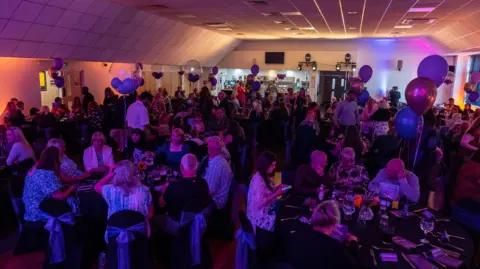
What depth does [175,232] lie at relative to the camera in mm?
3660

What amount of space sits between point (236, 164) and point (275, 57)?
13217mm

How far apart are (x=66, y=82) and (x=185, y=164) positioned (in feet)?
36.0

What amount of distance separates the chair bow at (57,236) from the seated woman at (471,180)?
440 cm

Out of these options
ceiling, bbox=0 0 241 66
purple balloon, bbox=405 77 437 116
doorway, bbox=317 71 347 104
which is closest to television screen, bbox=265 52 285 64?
doorway, bbox=317 71 347 104

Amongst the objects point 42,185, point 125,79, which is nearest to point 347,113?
point 125,79

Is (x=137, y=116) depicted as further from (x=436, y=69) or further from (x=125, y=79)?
(x=436, y=69)

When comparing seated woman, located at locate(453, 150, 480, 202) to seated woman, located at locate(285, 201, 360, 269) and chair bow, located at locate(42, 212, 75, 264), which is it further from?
chair bow, located at locate(42, 212, 75, 264)

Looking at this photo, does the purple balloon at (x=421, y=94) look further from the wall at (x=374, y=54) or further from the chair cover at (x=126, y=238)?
the wall at (x=374, y=54)

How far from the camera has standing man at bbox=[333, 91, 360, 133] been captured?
332 inches

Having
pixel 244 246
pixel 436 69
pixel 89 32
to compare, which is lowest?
pixel 244 246

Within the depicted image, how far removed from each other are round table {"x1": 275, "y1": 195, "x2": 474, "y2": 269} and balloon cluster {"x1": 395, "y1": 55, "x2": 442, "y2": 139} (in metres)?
1.70

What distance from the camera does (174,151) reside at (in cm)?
517

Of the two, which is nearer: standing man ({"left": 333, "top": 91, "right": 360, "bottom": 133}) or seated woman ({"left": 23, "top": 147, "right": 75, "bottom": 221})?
seated woman ({"left": 23, "top": 147, "right": 75, "bottom": 221})

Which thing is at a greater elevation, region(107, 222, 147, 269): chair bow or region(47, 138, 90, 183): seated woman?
region(47, 138, 90, 183): seated woman
